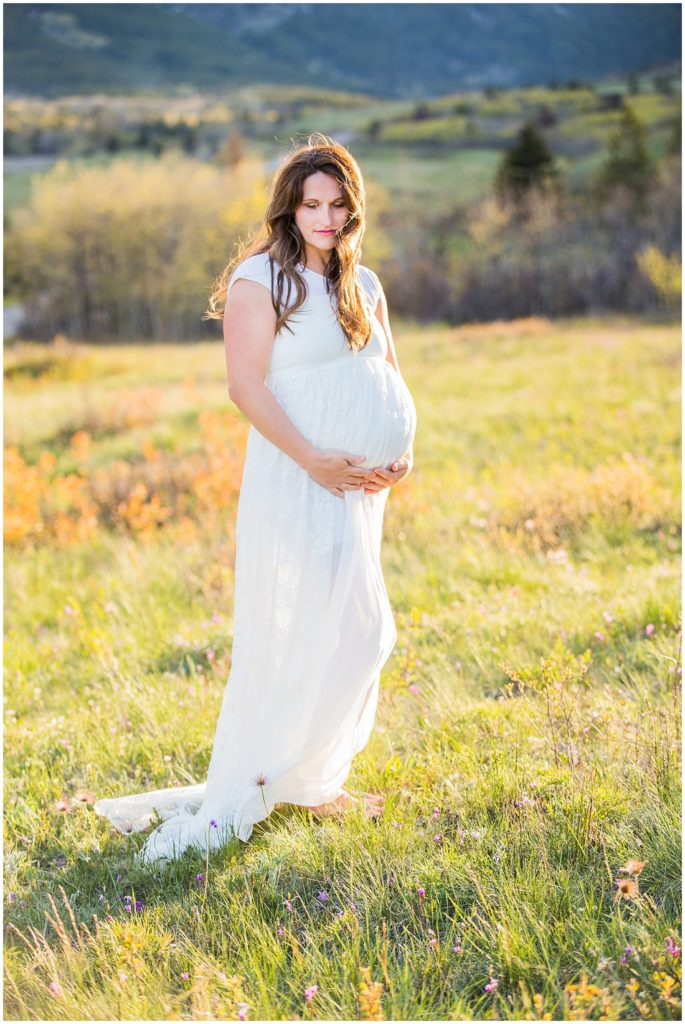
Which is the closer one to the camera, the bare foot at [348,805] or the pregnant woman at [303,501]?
the pregnant woman at [303,501]

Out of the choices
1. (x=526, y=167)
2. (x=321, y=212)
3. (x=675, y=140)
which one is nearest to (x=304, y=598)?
(x=321, y=212)

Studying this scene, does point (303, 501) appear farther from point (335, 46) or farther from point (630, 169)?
point (335, 46)

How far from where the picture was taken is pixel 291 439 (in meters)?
2.94

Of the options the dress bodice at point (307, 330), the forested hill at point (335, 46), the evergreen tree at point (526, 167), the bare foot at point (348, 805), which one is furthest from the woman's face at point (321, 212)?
the forested hill at point (335, 46)

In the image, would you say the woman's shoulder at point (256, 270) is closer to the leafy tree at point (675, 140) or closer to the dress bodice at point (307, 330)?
the dress bodice at point (307, 330)

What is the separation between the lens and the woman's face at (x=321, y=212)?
2.95 m

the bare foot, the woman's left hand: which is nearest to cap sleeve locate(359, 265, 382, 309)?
the woman's left hand

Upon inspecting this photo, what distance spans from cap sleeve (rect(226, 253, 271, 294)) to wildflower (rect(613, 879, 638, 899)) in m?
2.18

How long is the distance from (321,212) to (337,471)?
0.93 m

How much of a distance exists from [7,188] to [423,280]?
121ft

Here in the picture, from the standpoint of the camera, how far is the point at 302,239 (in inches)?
120

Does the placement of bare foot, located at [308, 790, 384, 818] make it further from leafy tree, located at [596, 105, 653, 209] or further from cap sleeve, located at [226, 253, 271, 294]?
leafy tree, located at [596, 105, 653, 209]

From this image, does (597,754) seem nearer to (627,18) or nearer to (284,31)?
(627,18)

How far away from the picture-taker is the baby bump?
10.0 feet
